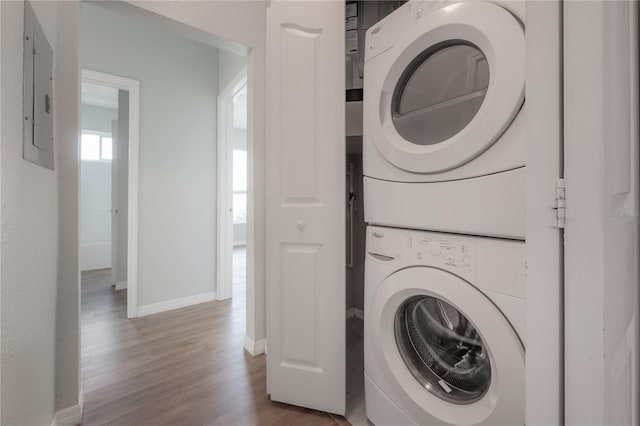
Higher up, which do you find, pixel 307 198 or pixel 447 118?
pixel 447 118

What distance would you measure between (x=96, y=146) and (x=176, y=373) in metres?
4.22

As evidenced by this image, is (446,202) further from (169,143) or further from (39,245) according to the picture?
(169,143)

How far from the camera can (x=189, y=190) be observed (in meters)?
2.57

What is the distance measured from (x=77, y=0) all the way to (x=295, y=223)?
134 cm

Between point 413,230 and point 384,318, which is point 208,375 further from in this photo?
point 413,230

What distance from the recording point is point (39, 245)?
89 cm

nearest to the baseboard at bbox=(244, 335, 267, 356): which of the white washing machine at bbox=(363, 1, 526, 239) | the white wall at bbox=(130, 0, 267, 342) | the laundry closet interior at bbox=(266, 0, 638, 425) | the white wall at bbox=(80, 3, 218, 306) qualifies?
the white wall at bbox=(130, 0, 267, 342)

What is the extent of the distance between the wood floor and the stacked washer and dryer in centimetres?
53

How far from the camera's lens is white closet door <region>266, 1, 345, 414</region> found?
117 cm

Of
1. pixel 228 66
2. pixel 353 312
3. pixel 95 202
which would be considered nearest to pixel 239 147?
pixel 95 202

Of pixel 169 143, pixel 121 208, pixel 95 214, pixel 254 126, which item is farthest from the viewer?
pixel 95 214

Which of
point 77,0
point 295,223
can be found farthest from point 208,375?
point 77,0

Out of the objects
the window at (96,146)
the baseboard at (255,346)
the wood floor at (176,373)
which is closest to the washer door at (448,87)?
the wood floor at (176,373)

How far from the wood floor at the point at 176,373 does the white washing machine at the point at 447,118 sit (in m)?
1.02
